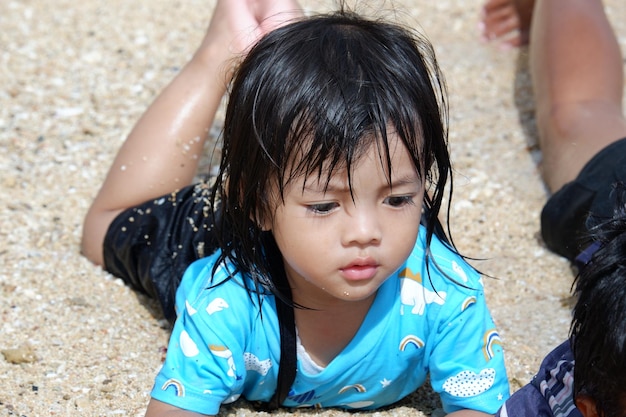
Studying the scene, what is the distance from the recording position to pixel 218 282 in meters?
2.12

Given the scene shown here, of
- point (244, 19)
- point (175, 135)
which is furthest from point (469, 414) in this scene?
point (244, 19)

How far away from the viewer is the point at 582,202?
2680mm

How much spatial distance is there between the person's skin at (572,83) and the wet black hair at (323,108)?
1.12m

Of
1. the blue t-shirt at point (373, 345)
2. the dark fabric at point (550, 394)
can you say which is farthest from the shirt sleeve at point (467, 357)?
the dark fabric at point (550, 394)

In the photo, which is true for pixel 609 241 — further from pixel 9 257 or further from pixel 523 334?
pixel 9 257

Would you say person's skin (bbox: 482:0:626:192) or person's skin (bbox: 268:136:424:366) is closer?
person's skin (bbox: 268:136:424:366)

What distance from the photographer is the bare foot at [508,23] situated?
405 cm

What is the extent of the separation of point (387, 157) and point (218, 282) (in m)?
0.54

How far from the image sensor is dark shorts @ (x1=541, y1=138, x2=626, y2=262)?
8.61ft

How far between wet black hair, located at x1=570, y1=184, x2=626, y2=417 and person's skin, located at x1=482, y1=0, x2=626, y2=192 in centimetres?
132

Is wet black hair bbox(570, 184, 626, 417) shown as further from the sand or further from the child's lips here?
the sand

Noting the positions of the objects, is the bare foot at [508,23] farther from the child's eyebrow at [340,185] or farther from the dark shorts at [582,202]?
the child's eyebrow at [340,185]

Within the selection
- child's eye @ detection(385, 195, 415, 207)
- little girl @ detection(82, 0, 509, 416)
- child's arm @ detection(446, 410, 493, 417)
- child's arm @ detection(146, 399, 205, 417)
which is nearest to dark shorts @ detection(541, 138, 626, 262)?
little girl @ detection(82, 0, 509, 416)

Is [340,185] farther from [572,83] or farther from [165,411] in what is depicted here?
[572,83]
